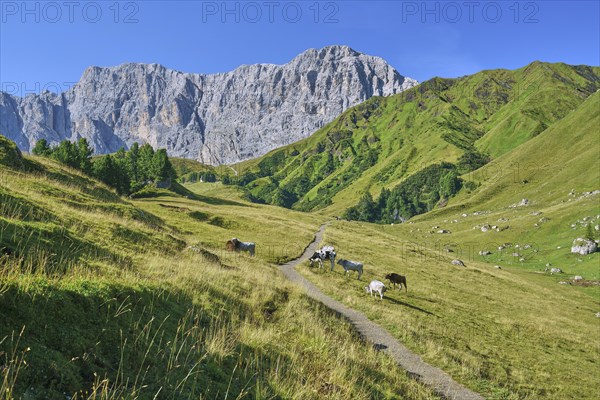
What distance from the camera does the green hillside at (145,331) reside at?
21.1 feet

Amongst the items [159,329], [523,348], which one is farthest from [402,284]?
[159,329]

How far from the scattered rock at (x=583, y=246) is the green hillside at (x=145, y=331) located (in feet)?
336

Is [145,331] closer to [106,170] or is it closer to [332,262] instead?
[332,262]

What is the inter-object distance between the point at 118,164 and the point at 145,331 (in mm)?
110506

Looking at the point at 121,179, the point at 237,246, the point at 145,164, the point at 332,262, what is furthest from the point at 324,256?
the point at 145,164

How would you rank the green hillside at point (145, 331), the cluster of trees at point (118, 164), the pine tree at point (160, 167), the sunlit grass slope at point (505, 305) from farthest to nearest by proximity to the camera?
the pine tree at point (160, 167)
the cluster of trees at point (118, 164)
the sunlit grass slope at point (505, 305)
the green hillside at point (145, 331)

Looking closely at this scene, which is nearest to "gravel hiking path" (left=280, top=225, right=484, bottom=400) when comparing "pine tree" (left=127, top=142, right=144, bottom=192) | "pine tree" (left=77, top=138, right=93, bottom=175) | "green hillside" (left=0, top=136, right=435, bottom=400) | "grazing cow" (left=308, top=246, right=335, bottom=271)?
"green hillside" (left=0, top=136, right=435, bottom=400)

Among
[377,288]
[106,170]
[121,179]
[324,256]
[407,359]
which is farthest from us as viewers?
[121,179]

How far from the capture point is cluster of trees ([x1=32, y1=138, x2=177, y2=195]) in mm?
100625

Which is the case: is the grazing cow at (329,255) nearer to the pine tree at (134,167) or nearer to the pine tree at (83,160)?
the pine tree at (83,160)

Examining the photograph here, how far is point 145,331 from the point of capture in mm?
9125

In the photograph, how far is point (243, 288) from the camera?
62.6 feet

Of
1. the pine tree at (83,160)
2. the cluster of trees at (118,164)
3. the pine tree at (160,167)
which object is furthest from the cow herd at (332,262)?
the pine tree at (160,167)

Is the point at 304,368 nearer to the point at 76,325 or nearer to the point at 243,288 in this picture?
the point at 76,325
